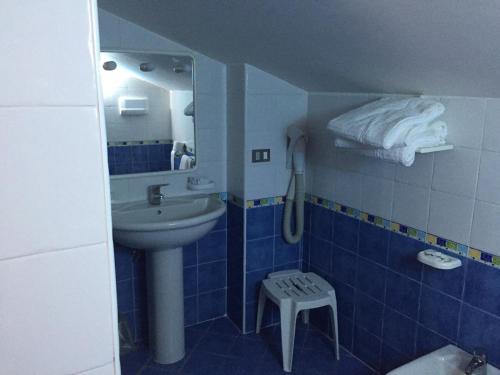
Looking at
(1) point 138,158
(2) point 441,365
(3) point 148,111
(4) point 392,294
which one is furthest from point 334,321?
(3) point 148,111

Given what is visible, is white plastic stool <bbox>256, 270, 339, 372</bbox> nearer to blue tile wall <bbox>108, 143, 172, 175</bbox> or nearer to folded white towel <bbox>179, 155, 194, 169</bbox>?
folded white towel <bbox>179, 155, 194, 169</bbox>

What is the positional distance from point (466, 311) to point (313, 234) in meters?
1.05

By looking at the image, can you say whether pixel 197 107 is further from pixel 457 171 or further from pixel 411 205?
pixel 457 171

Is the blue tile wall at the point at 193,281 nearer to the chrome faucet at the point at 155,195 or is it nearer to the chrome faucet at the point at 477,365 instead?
the chrome faucet at the point at 155,195

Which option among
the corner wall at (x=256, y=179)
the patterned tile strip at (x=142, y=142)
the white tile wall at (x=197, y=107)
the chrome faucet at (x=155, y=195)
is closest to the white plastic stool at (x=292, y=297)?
the corner wall at (x=256, y=179)

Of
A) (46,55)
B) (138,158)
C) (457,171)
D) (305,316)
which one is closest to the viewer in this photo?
(46,55)

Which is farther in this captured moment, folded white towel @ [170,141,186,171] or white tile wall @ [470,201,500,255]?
folded white towel @ [170,141,186,171]

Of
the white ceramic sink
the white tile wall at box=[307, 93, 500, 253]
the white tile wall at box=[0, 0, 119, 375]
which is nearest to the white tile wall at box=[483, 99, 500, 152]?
the white tile wall at box=[307, 93, 500, 253]

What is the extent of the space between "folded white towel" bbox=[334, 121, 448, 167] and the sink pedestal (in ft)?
3.79

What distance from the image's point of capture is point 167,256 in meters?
2.34

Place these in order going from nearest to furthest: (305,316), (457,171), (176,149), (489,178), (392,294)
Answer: (489,178), (457,171), (392,294), (176,149), (305,316)

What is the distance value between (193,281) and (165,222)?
800 mm

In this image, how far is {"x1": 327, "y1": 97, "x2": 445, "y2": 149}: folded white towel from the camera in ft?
5.54

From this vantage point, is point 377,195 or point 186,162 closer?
point 377,195
